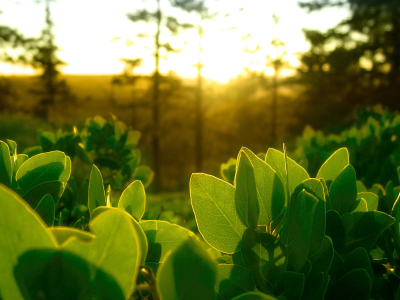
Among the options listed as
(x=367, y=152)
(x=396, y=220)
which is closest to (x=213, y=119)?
(x=367, y=152)

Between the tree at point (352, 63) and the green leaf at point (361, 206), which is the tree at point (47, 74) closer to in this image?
the tree at point (352, 63)

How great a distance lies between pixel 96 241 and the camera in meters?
0.39

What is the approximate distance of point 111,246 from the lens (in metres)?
0.39

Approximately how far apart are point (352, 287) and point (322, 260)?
0.07m

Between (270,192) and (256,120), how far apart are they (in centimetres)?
2313

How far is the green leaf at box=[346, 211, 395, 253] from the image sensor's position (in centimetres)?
65

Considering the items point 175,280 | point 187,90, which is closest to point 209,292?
point 175,280

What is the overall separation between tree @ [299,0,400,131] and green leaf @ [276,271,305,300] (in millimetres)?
21980

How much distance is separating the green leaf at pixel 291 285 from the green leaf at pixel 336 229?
0.15 m

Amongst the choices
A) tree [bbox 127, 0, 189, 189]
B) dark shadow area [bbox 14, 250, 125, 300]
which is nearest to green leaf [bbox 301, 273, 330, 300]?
dark shadow area [bbox 14, 250, 125, 300]

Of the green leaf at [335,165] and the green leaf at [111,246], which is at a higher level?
the green leaf at [335,165]

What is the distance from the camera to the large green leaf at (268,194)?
0.56 metres

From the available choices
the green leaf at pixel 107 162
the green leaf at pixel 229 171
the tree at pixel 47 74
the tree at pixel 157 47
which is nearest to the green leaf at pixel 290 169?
the green leaf at pixel 229 171

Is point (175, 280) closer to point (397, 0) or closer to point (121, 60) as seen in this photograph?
point (121, 60)
